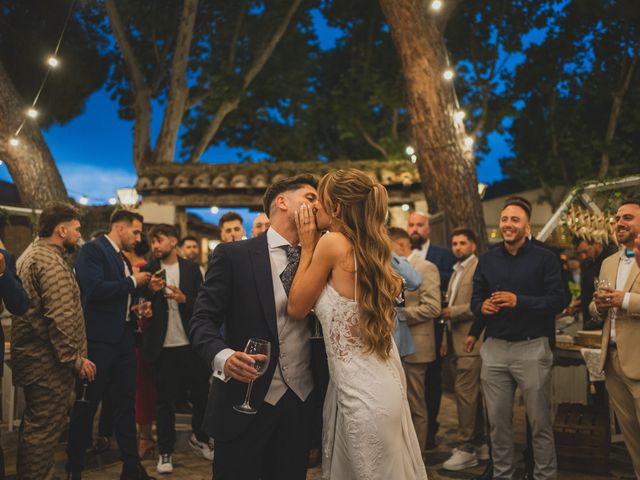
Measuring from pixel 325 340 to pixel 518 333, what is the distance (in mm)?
2128

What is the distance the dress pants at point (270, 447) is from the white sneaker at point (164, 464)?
2.50 metres

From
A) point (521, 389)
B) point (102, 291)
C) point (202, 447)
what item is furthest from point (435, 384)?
point (102, 291)

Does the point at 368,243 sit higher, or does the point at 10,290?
the point at 368,243

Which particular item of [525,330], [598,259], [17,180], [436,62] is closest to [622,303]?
[525,330]

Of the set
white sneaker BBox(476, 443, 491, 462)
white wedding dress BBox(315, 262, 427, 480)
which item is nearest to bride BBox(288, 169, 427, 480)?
white wedding dress BBox(315, 262, 427, 480)

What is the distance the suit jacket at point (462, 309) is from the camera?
548cm

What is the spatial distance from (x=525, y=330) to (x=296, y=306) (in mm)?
2320

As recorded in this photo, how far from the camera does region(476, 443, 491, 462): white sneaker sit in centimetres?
539

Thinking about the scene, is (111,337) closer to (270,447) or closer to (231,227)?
(231,227)

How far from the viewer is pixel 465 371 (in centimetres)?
538

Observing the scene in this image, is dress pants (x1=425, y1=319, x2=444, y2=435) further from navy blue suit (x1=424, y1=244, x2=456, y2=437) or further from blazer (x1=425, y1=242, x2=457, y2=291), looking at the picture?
blazer (x1=425, y1=242, x2=457, y2=291)

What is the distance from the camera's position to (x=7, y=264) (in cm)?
367

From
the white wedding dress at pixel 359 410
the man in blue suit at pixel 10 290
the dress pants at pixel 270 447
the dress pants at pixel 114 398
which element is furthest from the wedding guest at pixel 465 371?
the man in blue suit at pixel 10 290

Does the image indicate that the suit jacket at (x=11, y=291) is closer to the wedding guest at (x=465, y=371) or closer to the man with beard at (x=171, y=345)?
the man with beard at (x=171, y=345)
